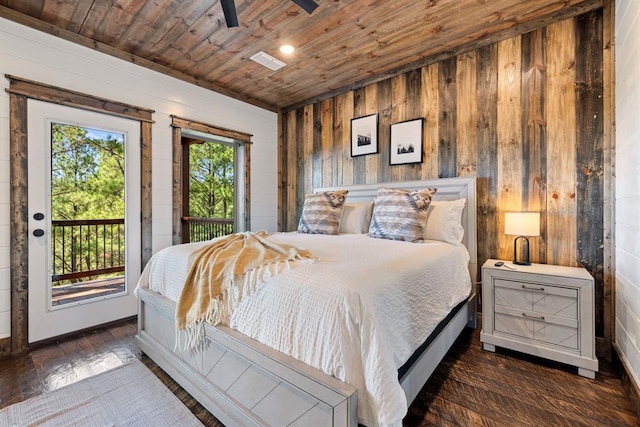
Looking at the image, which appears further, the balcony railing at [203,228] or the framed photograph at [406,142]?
the balcony railing at [203,228]

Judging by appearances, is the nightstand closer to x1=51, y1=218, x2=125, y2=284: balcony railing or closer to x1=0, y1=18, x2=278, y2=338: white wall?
x1=0, y1=18, x2=278, y2=338: white wall

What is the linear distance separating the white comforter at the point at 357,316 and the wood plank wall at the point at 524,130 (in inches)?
52.7

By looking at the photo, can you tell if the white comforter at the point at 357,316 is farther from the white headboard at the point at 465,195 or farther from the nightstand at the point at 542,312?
the white headboard at the point at 465,195

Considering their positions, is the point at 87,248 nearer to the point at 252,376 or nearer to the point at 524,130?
the point at 252,376

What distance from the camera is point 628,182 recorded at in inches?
71.1

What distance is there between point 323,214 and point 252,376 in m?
1.93

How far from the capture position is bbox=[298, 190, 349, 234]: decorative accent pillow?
3.06m

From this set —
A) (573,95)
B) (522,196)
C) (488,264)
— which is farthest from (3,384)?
(573,95)

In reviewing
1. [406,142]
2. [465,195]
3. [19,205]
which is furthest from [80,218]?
[465,195]

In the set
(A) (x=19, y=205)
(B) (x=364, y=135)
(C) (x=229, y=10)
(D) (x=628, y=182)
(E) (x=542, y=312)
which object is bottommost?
(E) (x=542, y=312)

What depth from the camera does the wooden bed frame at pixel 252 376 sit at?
3.70 feet

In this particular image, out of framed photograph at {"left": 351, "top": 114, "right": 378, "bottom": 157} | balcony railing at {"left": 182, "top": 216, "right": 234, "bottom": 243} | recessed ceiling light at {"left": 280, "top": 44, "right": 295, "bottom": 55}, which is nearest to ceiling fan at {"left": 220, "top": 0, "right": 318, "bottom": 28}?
recessed ceiling light at {"left": 280, "top": 44, "right": 295, "bottom": 55}

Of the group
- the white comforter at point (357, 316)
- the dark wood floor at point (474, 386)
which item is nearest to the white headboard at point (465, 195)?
the dark wood floor at point (474, 386)

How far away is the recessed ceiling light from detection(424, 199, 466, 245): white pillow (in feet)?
6.96
